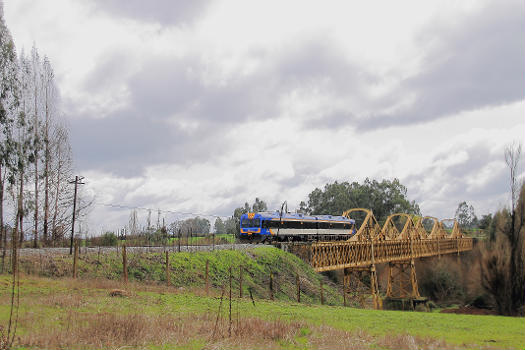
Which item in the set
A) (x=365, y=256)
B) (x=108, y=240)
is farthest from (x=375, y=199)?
(x=108, y=240)

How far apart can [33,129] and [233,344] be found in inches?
1389

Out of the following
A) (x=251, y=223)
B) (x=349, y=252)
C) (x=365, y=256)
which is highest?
(x=251, y=223)

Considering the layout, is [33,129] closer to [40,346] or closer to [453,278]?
[40,346]

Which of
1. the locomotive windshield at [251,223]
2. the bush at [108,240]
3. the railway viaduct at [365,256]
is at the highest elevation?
the locomotive windshield at [251,223]

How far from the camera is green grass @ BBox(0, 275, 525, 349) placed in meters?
11.6

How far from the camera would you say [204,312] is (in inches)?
583

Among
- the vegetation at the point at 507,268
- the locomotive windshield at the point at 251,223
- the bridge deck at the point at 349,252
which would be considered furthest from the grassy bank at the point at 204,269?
the vegetation at the point at 507,268

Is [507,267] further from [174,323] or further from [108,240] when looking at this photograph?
[108,240]

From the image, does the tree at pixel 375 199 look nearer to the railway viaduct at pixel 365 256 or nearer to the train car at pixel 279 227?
the railway viaduct at pixel 365 256

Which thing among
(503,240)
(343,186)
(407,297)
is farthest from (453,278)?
(343,186)

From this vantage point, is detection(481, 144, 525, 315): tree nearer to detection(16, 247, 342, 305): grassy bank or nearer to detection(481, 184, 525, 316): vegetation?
detection(481, 184, 525, 316): vegetation

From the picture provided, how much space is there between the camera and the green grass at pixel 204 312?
1159 cm

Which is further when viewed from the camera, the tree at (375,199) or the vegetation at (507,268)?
the tree at (375,199)

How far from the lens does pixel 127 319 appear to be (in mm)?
10906
